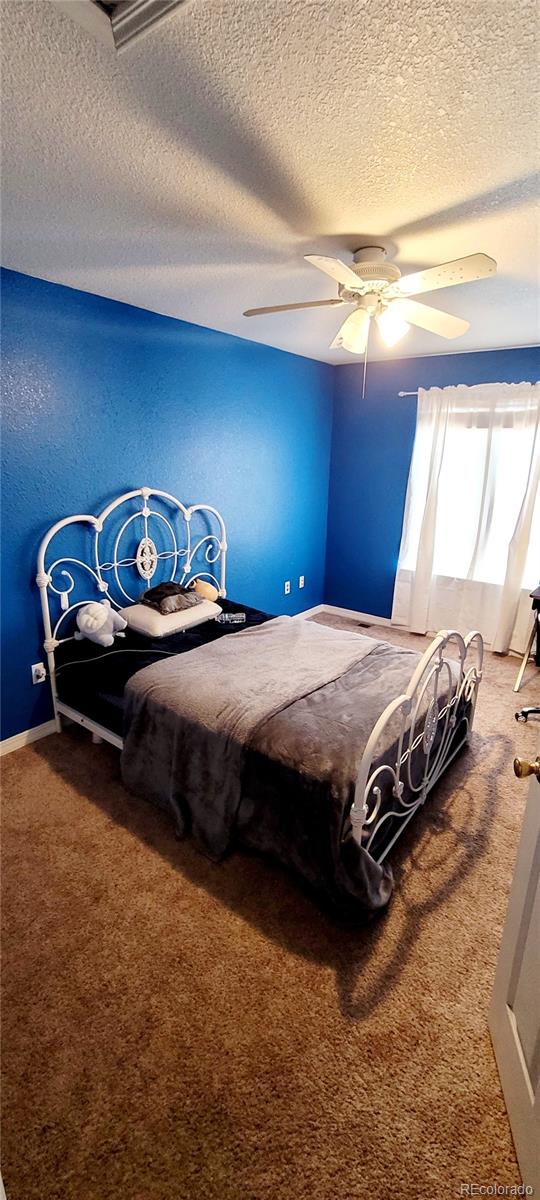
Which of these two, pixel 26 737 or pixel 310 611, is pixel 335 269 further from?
pixel 310 611

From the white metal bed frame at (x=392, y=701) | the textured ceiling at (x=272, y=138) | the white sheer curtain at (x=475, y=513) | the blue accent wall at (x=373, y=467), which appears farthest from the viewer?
the blue accent wall at (x=373, y=467)

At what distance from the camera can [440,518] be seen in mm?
4195

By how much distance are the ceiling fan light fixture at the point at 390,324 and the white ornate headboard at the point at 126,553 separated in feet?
5.38

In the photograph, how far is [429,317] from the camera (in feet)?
6.53

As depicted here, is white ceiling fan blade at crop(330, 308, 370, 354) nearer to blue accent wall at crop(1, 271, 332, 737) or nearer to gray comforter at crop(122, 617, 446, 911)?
blue accent wall at crop(1, 271, 332, 737)

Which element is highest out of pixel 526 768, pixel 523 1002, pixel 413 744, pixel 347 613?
pixel 526 768

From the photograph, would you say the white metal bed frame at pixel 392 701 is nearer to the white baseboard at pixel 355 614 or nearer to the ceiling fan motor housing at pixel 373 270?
the white baseboard at pixel 355 614

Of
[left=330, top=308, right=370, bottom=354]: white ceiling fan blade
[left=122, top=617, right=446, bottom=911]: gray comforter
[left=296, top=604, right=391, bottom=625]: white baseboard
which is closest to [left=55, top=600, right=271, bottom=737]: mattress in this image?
[left=122, top=617, right=446, bottom=911]: gray comforter

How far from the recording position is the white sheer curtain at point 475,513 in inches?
147

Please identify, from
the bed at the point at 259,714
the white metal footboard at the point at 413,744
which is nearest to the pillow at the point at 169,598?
the bed at the point at 259,714

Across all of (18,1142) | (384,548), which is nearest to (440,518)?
(384,548)

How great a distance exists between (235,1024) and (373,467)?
4.15 metres

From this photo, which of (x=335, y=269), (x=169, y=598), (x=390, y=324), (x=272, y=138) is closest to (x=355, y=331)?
(x=390, y=324)

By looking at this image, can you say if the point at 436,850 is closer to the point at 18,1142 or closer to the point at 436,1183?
the point at 436,1183
